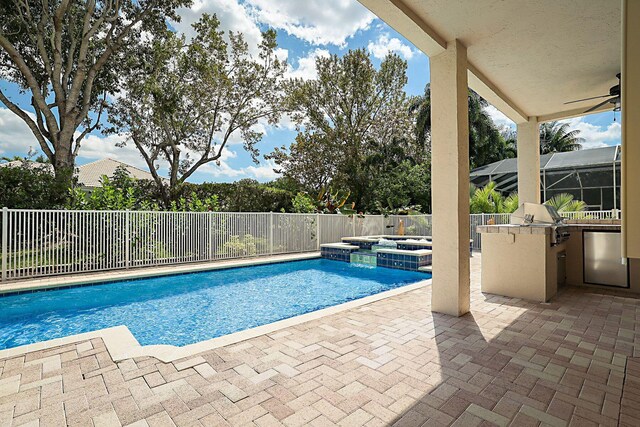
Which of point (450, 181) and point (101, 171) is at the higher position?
point (101, 171)

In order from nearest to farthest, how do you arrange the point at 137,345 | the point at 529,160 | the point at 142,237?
1. the point at 137,345
2. the point at 529,160
3. the point at 142,237

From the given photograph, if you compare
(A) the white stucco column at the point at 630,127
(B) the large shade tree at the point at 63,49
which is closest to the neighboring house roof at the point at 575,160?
(A) the white stucco column at the point at 630,127

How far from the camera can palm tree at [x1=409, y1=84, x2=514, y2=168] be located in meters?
21.3

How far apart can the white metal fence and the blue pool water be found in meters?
1.18

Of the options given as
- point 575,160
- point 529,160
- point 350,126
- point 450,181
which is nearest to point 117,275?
point 450,181

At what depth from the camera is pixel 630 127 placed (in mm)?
1578

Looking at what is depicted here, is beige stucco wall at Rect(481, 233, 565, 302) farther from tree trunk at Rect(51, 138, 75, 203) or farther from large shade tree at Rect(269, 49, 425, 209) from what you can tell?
large shade tree at Rect(269, 49, 425, 209)

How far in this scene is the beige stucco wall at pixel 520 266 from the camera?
15.3 feet

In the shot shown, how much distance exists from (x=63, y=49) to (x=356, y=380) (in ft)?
54.4

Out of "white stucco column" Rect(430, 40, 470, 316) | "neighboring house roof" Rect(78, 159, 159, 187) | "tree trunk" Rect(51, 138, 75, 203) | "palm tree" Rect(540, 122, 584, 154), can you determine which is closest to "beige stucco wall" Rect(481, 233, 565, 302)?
"white stucco column" Rect(430, 40, 470, 316)

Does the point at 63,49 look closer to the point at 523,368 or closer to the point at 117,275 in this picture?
the point at 117,275

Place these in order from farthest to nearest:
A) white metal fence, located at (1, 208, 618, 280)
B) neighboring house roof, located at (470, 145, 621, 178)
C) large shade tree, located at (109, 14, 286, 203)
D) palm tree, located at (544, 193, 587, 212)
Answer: neighboring house roof, located at (470, 145, 621, 178) → large shade tree, located at (109, 14, 286, 203) → palm tree, located at (544, 193, 587, 212) → white metal fence, located at (1, 208, 618, 280)

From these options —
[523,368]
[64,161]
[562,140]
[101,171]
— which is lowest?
[523,368]

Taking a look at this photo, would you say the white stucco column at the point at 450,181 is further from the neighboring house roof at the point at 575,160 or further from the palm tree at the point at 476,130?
the palm tree at the point at 476,130
